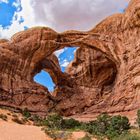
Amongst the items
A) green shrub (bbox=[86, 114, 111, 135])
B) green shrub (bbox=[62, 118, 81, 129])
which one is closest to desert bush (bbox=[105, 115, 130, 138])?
green shrub (bbox=[86, 114, 111, 135])

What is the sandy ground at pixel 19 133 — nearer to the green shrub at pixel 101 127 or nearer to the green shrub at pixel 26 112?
the green shrub at pixel 101 127

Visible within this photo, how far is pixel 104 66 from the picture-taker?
4403cm

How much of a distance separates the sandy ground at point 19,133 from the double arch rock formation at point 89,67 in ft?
45.6

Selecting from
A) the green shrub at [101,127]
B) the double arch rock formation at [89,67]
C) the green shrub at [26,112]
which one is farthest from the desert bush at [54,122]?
the double arch rock formation at [89,67]

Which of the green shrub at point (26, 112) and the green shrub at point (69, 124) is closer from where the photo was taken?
the green shrub at point (69, 124)

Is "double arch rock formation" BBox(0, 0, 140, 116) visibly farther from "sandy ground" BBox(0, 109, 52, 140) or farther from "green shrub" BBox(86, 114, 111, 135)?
"sandy ground" BBox(0, 109, 52, 140)

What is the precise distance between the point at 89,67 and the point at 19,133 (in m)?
25.3

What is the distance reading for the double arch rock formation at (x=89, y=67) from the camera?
119ft

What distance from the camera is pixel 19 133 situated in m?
20.6

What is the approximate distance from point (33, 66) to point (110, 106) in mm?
10629

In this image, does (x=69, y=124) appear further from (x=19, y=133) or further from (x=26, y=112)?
(x=19, y=133)

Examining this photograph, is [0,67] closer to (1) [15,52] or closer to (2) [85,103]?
(1) [15,52]

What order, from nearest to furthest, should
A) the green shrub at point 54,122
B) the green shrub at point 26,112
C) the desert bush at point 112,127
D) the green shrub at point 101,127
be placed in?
1. the desert bush at point 112,127
2. the green shrub at point 101,127
3. the green shrub at point 54,122
4. the green shrub at point 26,112

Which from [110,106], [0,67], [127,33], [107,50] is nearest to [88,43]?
[107,50]
